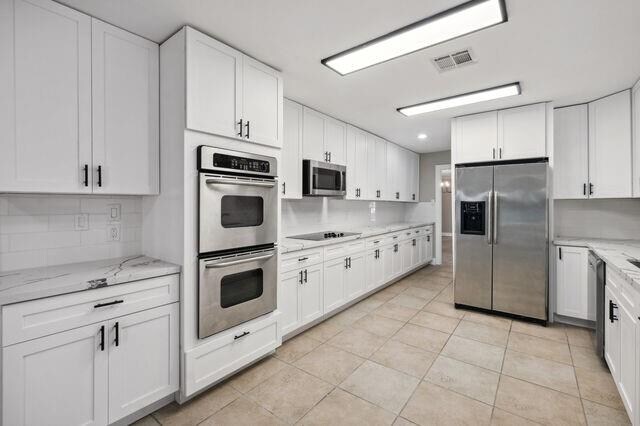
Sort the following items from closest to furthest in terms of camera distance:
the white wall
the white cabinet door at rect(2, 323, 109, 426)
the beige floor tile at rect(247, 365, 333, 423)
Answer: the white cabinet door at rect(2, 323, 109, 426) < the white wall < the beige floor tile at rect(247, 365, 333, 423)

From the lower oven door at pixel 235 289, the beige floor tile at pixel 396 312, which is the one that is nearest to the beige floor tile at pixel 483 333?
the beige floor tile at pixel 396 312

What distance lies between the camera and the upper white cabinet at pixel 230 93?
2025 millimetres

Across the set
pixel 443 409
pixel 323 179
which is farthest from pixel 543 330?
pixel 323 179

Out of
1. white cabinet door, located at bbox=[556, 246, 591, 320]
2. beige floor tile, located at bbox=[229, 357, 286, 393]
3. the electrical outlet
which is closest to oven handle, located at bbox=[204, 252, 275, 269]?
the electrical outlet

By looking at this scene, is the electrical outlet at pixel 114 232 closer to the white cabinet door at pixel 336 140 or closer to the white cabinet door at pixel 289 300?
the white cabinet door at pixel 289 300

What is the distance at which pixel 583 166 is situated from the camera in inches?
139

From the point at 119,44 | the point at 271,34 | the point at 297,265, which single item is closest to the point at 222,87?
the point at 271,34

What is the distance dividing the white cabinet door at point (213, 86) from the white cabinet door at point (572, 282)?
370 cm

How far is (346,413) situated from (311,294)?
4.25ft

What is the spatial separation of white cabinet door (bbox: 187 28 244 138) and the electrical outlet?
39.1 inches

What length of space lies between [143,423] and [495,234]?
12.3 feet

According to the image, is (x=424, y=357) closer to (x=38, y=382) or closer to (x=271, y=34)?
(x=38, y=382)

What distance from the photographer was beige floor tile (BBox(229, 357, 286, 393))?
7.38ft

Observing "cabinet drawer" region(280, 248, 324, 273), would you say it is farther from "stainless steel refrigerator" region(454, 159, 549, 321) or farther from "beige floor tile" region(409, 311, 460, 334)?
"stainless steel refrigerator" region(454, 159, 549, 321)
